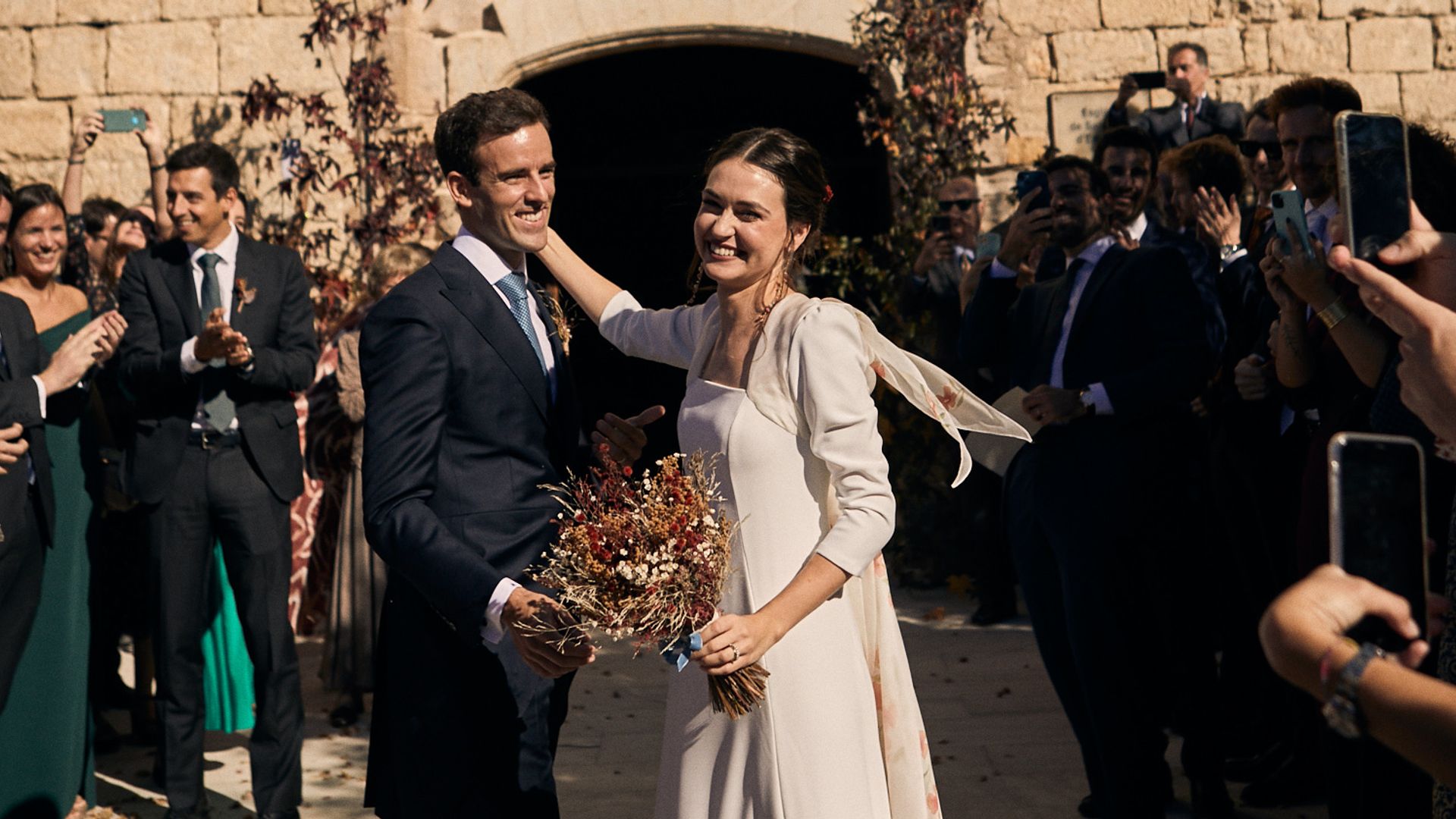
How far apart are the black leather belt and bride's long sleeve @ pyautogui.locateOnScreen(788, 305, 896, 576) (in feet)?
9.67

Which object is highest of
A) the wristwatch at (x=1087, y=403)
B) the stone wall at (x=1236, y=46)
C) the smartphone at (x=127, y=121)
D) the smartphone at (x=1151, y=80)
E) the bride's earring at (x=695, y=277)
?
the stone wall at (x=1236, y=46)

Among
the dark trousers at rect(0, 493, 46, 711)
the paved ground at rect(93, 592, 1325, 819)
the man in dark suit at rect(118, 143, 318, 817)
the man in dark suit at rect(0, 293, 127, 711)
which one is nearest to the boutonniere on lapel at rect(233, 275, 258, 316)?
the man in dark suit at rect(118, 143, 318, 817)

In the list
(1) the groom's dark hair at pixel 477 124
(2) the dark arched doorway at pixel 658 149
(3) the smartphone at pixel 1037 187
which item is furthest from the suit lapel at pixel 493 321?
(2) the dark arched doorway at pixel 658 149

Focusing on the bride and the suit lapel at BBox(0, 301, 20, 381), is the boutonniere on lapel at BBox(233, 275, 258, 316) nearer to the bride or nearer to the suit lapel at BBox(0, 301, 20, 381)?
the suit lapel at BBox(0, 301, 20, 381)

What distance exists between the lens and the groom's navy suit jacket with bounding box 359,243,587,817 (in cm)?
276

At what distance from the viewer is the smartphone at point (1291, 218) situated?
3.66 meters

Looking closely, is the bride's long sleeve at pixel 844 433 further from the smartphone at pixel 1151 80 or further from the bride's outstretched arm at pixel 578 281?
the smartphone at pixel 1151 80

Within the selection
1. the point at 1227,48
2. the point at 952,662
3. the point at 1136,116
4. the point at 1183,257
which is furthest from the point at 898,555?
the point at 1183,257

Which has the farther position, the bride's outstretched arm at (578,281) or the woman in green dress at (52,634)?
the woman in green dress at (52,634)

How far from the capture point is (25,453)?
4.54 m

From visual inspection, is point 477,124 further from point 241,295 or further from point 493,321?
point 241,295

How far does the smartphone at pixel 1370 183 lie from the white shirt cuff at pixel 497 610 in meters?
1.57

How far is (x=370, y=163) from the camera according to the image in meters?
8.60

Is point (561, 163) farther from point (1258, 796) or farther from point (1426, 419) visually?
point (1426, 419)
